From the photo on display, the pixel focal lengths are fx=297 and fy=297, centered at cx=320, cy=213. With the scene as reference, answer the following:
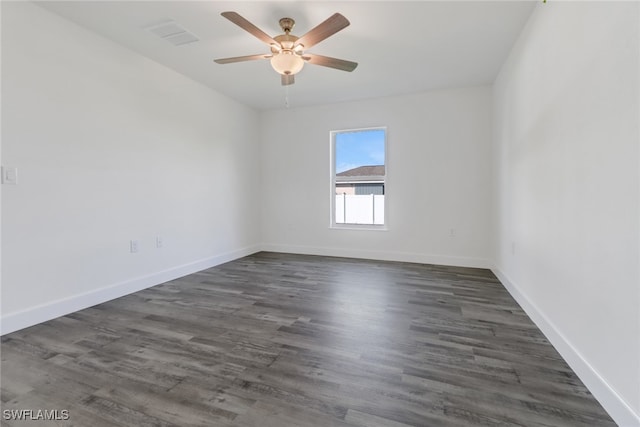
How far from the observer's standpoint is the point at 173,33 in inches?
106

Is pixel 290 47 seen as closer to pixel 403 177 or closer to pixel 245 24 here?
pixel 245 24

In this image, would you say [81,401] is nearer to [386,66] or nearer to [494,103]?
[386,66]

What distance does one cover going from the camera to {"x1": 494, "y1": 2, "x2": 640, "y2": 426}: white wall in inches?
49.1

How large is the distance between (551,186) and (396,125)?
277 cm

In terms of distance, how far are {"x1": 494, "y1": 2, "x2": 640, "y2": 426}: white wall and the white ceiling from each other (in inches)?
18.5

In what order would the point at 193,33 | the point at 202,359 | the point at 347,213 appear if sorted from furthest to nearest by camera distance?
the point at 347,213 < the point at 193,33 < the point at 202,359

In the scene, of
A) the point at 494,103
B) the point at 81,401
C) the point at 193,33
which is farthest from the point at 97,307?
the point at 494,103

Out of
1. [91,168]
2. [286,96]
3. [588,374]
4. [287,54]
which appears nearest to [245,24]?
[287,54]

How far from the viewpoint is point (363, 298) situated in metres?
2.94

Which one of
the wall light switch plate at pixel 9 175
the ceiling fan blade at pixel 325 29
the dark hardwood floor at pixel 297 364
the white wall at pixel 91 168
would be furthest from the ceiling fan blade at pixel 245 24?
the dark hardwood floor at pixel 297 364

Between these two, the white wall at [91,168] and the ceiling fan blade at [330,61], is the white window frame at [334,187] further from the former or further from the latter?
the ceiling fan blade at [330,61]

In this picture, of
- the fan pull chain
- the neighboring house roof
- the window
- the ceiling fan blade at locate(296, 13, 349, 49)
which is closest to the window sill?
the window

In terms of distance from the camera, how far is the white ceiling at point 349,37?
7.70 ft

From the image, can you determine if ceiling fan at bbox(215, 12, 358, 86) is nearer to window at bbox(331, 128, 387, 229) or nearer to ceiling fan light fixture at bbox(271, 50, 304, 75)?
ceiling fan light fixture at bbox(271, 50, 304, 75)
